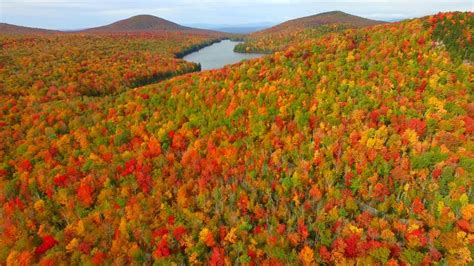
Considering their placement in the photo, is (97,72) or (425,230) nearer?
(425,230)

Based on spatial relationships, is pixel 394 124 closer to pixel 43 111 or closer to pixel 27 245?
pixel 27 245

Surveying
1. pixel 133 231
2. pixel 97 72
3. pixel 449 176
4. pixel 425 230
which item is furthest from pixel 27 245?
pixel 97 72

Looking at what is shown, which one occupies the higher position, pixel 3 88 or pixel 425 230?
pixel 3 88

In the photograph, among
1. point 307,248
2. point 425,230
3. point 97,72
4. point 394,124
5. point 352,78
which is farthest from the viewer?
point 97,72

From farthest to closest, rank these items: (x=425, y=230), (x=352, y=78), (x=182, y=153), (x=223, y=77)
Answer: (x=223, y=77) → (x=352, y=78) → (x=182, y=153) → (x=425, y=230)

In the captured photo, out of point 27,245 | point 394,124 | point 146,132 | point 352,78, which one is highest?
point 352,78

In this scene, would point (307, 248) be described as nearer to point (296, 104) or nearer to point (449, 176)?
point (449, 176)
